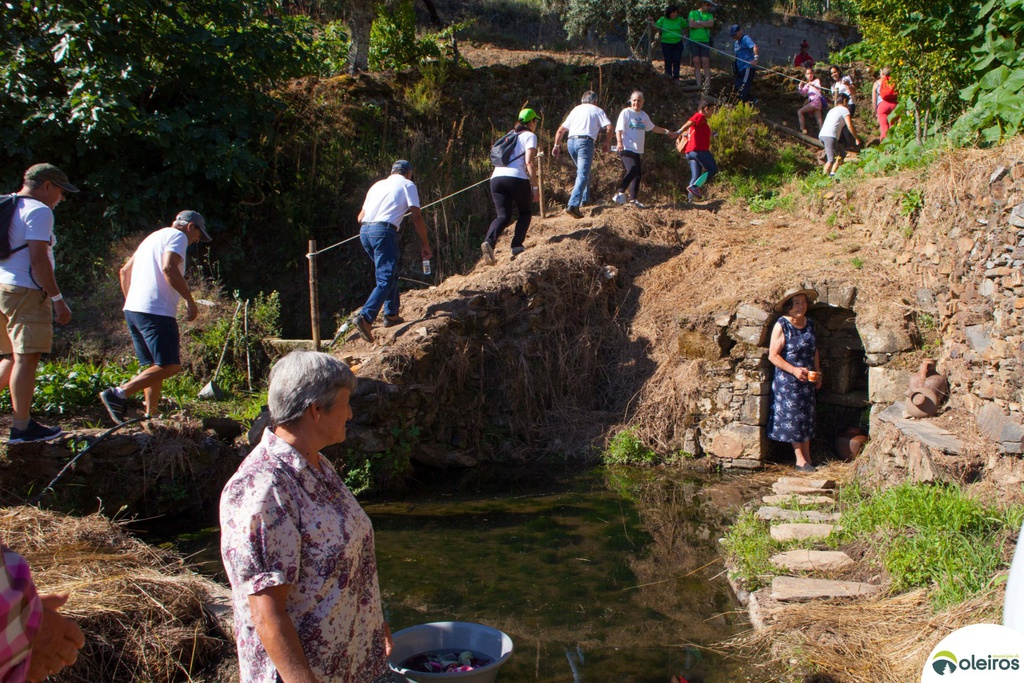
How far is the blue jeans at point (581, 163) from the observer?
1107 centimetres

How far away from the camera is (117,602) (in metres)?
4.06

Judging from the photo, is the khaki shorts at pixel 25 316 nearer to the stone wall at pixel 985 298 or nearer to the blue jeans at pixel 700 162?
the stone wall at pixel 985 298

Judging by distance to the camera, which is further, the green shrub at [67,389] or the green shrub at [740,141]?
the green shrub at [740,141]

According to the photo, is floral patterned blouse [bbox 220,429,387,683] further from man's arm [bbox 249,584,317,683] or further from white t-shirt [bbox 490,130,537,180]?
white t-shirt [bbox 490,130,537,180]

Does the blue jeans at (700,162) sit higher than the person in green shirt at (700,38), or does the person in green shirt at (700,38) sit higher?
the person in green shirt at (700,38)

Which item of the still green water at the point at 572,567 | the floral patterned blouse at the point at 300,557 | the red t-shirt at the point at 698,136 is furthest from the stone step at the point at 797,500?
the red t-shirt at the point at 698,136

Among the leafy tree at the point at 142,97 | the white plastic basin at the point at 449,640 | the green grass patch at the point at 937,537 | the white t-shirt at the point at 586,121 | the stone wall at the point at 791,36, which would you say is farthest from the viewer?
the stone wall at the point at 791,36

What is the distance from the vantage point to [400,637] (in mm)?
3217

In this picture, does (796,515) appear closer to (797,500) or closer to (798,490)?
(797,500)

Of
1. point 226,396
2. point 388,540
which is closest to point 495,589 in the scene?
point 388,540

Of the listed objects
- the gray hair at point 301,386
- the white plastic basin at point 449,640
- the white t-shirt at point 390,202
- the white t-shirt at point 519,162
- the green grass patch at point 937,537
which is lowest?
the green grass patch at point 937,537

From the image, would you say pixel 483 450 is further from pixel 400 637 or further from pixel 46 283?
pixel 400 637

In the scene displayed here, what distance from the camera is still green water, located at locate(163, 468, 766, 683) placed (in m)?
4.69

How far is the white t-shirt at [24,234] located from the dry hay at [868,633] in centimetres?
522
